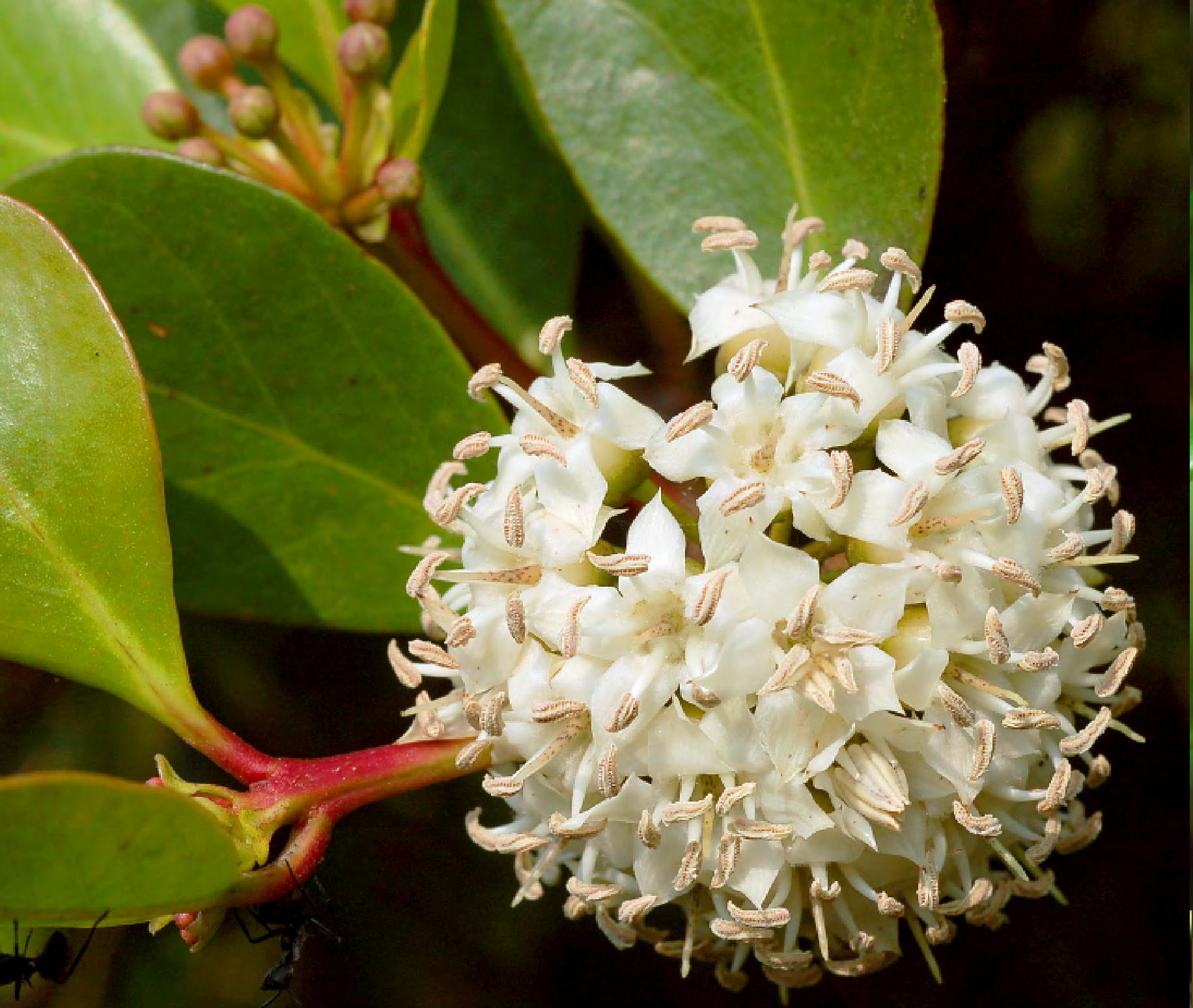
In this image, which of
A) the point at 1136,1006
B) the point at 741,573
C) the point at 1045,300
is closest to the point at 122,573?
the point at 741,573

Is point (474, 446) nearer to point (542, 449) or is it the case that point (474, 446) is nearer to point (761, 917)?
point (542, 449)

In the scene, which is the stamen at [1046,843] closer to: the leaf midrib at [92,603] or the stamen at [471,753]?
the stamen at [471,753]

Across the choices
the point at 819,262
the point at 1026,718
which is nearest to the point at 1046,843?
the point at 1026,718

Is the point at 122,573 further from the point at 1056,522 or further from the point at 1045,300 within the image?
the point at 1045,300

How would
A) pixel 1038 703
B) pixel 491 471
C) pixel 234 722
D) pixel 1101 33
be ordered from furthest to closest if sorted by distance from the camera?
pixel 234 722 → pixel 1101 33 → pixel 491 471 → pixel 1038 703

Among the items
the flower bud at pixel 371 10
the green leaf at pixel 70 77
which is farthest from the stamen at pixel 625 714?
the green leaf at pixel 70 77

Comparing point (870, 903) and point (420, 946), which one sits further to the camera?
point (420, 946)

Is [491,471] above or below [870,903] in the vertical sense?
above

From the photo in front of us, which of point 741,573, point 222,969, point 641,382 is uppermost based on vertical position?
point 741,573
